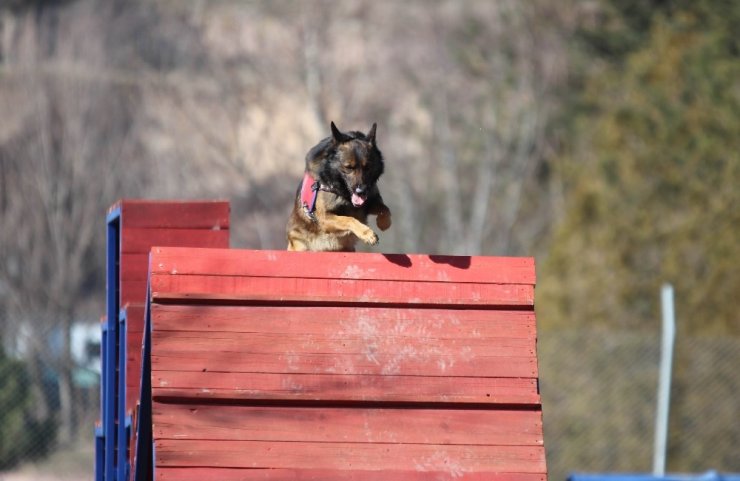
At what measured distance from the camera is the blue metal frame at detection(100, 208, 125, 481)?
6.43m

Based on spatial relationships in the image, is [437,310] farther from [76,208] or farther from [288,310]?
[76,208]

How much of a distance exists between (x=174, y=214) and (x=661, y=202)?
8.93m

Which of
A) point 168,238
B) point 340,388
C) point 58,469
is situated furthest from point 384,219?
point 58,469

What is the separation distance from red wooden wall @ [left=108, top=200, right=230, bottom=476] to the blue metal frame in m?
→ 0.10

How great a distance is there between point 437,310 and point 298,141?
1460 centimetres

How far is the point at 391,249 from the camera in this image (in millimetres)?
17766

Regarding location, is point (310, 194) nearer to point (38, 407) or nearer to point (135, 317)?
point (135, 317)

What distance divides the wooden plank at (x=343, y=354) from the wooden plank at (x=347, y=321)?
0.09ft

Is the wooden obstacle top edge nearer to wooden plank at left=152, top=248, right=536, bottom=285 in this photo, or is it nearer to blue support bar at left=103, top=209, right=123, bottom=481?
wooden plank at left=152, top=248, right=536, bottom=285

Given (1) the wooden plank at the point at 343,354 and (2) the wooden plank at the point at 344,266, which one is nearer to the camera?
(1) the wooden plank at the point at 343,354

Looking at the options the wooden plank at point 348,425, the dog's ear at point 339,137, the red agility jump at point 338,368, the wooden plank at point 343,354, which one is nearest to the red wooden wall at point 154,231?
the dog's ear at point 339,137

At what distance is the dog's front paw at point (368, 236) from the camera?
5506mm

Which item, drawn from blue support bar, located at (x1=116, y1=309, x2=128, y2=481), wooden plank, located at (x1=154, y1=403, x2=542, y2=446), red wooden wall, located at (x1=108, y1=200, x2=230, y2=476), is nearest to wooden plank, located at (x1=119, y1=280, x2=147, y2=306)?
red wooden wall, located at (x1=108, y1=200, x2=230, y2=476)

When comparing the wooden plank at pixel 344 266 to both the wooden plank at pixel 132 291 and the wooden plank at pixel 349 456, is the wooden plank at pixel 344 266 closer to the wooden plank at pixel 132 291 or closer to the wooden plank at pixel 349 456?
the wooden plank at pixel 349 456
